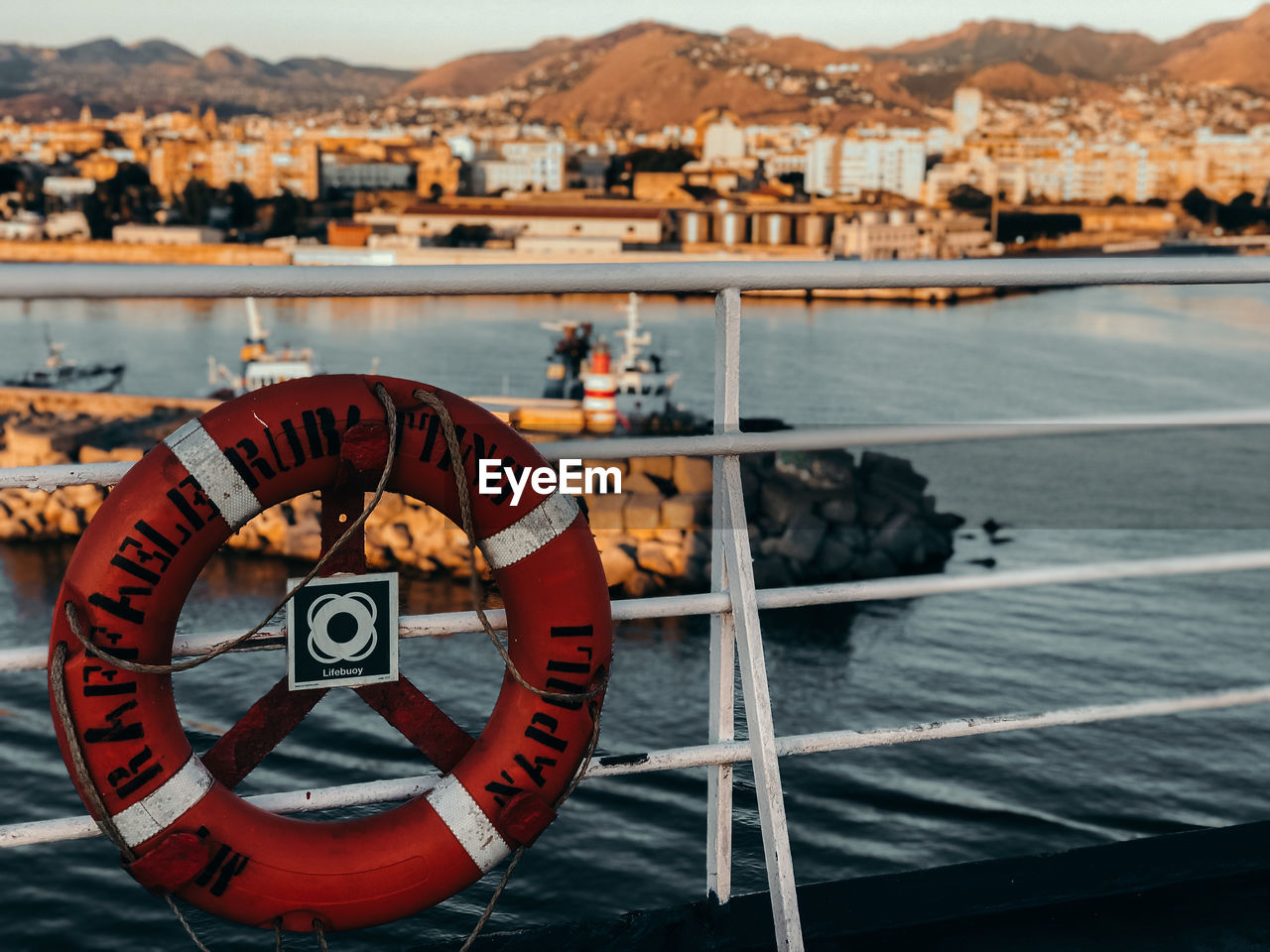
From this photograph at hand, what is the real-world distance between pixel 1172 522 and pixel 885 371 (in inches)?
416

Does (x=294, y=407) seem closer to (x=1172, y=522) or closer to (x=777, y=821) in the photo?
(x=777, y=821)

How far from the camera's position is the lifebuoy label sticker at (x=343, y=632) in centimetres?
107

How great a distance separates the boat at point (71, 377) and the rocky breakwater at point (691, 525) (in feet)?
29.0

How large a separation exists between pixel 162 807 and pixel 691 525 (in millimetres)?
12242

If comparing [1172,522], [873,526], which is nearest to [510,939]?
[873,526]

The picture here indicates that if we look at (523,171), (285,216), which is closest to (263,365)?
(285,216)

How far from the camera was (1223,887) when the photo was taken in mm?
1397

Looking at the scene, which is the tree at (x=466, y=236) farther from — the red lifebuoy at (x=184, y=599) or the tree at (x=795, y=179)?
the red lifebuoy at (x=184, y=599)

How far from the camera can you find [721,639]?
122 cm

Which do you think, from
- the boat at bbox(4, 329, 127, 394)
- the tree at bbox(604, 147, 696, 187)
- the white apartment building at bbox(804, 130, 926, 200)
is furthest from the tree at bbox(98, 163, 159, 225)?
the boat at bbox(4, 329, 127, 394)

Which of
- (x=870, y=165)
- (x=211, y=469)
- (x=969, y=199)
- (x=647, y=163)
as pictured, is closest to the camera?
(x=211, y=469)

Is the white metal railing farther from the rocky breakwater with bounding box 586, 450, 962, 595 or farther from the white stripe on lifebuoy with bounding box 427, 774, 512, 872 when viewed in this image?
the rocky breakwater with bounding box 586, 450, 962, 595

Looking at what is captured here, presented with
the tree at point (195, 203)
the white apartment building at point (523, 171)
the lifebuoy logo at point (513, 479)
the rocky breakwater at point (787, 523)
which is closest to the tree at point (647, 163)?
the white apartment building at point (523, 171)

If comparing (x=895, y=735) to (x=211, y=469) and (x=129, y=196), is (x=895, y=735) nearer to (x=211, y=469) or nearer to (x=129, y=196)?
(x=211, y=469)
